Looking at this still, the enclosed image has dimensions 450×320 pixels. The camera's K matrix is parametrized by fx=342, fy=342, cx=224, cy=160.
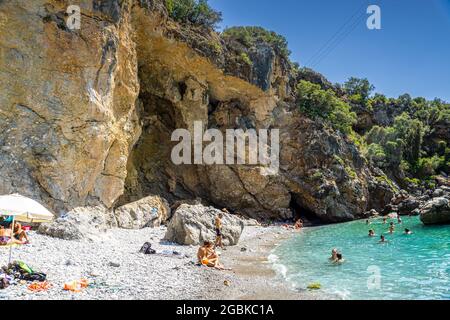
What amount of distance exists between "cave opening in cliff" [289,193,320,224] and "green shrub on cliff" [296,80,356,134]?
32.7 ft

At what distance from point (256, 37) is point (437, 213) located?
2351 cm

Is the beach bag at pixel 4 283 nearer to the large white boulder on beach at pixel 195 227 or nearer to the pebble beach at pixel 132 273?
the pebble beach at pixel 132 273

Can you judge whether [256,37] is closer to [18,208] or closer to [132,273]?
[132,273]

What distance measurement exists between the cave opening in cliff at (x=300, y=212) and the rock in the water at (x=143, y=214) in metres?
16.9

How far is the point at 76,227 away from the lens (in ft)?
48.5

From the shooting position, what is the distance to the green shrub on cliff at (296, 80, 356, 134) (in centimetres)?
3981

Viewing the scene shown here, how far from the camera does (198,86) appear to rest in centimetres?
3034

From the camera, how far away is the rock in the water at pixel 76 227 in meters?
14.4

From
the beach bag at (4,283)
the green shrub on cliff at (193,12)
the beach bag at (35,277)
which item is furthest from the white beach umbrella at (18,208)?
the green shrub on cliff at (193,12)

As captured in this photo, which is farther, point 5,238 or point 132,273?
point 5,238

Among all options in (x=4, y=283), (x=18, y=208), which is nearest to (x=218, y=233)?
(x=18, y=208)

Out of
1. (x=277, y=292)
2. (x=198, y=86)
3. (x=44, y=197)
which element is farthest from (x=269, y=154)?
(x=277, y=292)

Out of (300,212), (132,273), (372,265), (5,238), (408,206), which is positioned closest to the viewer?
(132,273)
